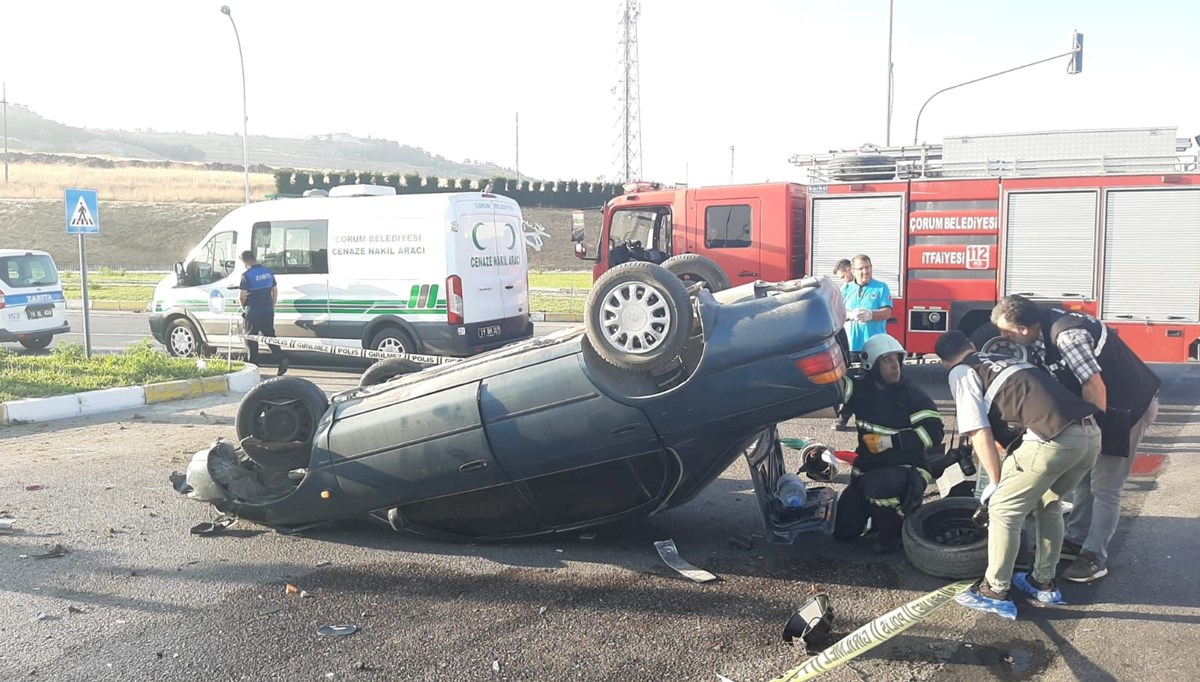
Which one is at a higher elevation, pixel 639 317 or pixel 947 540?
pixel 639 317

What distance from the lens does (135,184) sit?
56.9 metres

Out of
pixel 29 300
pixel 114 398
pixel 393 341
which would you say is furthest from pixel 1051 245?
pixel 29 300

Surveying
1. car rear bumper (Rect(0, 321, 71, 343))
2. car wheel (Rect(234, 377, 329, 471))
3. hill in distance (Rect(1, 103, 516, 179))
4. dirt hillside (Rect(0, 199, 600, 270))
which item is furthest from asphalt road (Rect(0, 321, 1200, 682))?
hill in distance (Rect(1, 103, 516, 179))

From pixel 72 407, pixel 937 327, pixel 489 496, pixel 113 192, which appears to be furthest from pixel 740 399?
pixel 113 192

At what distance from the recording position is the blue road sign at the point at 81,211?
1148cm

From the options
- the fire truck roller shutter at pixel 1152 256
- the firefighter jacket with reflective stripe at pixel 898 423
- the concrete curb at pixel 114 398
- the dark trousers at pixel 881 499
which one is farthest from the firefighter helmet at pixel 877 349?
the concrete curb at pixel 114 398

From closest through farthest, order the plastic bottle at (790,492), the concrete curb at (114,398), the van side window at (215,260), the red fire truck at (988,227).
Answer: the plastic bottle at (790,492)
the concrete curb at (114,398)
the red fire truck at (988,227)
the van side window at (215,260)

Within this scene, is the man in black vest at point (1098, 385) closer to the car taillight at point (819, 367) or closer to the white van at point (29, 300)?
the car taillight at point (819, 367)

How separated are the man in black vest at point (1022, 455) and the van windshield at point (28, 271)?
14.5 m

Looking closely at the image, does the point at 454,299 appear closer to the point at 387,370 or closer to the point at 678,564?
the point at 387,370

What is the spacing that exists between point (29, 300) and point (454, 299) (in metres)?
7.74

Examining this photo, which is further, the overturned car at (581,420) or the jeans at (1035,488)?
the overturned car at (581,420)

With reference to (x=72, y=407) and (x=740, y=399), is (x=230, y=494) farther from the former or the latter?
(x=72, y=407)

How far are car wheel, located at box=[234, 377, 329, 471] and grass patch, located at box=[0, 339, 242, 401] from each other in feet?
17.9
